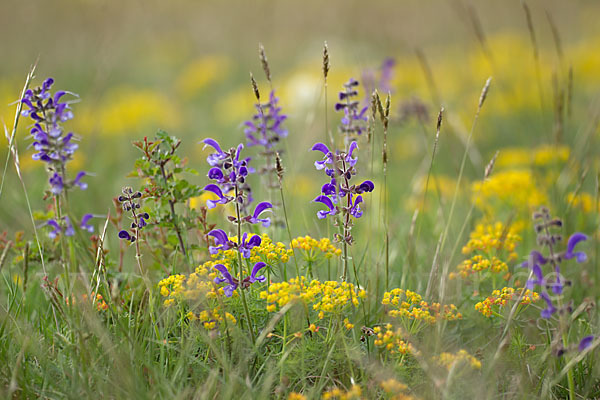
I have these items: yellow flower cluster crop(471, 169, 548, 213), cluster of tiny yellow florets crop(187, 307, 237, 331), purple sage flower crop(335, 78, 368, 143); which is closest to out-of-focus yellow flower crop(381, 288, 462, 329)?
cluster of tiny yellow florets crop(187, 307, 237, 331)

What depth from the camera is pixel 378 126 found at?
5.56 m

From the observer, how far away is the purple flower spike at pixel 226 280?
2.16 metres

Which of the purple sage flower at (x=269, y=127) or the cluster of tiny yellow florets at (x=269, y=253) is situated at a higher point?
the purple sage flower at (x=269, y=127)

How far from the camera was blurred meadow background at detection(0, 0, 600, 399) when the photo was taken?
2477 mm

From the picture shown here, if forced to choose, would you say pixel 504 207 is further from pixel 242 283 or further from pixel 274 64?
pixel 274 64

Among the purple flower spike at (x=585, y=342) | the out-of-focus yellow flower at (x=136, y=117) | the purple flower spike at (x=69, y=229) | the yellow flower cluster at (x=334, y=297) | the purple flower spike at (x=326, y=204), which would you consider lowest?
the purple flower spike at (x=585, y=342)

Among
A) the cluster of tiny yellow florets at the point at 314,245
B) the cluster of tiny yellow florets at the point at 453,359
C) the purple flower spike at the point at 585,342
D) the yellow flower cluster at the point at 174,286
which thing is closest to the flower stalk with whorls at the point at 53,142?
the yellow flower cluster at the point at 174,286

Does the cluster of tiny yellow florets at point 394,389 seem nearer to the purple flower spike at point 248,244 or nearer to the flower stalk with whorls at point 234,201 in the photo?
the flower stalk with whorls at point 234,201

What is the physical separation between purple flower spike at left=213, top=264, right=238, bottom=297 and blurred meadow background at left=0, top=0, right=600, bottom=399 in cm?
33

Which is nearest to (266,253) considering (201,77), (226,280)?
(226,280)

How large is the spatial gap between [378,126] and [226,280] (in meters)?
3.66

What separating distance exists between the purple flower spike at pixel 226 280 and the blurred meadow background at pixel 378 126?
1.07 ft

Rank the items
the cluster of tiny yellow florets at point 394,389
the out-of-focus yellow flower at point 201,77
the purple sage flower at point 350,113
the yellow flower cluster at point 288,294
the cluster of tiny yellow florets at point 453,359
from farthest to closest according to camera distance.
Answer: the out-of-focus yellow flower at point 201,77 → the purple sage flower at point 350,113 → the yellow flower cluster at point 288,294 → the cluster of tiny yellow florets at point 453,359 → the cluster of tiny yellow florets at point 394,389

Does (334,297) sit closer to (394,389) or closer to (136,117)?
(394,389)
